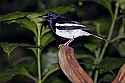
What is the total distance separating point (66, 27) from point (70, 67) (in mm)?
88

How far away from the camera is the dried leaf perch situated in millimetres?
823

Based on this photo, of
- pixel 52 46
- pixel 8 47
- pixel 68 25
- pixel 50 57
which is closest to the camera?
pixel 68 25

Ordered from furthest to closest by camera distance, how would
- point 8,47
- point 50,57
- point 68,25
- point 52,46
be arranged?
point 50,57 < point 52,46 < point 8,47 < point 68,25

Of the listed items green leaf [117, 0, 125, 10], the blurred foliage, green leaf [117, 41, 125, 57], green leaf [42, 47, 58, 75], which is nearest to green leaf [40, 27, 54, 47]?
the blurred foliage

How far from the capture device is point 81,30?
81 centimetres

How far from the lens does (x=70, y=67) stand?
32.6 inches

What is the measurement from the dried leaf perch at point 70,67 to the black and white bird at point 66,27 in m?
0.02

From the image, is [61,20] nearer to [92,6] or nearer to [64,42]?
[64,42]

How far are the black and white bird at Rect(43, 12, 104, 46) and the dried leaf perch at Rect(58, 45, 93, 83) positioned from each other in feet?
0.07

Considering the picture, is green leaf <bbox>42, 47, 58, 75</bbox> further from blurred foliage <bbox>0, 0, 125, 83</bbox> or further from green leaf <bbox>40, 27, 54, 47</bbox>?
green leaf <bbox>40, 27, 54, 47</bbox>

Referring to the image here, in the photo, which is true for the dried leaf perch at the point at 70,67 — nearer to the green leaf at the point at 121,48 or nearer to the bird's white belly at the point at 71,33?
the bird's white belly at the point at 71,33

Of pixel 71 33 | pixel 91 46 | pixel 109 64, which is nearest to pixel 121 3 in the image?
pixel 91 46

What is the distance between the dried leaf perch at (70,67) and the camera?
32.4 inches

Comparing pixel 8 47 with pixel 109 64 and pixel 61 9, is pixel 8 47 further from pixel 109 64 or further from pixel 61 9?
pixel 109 64
